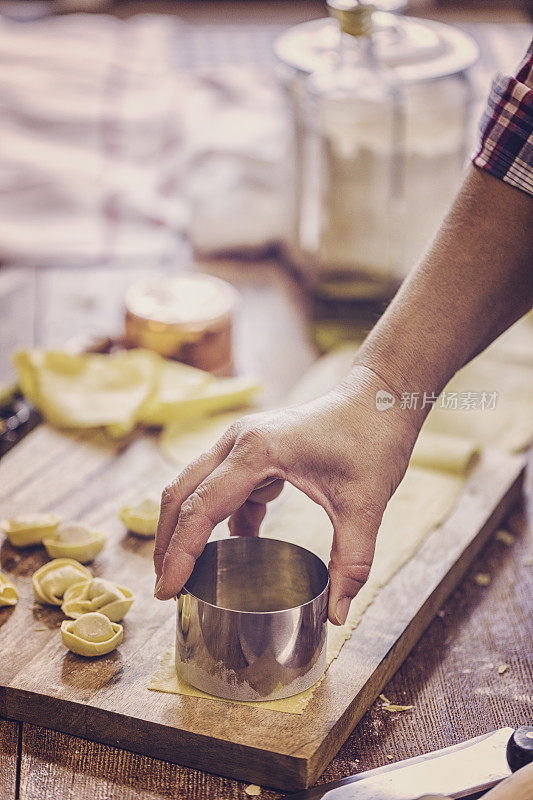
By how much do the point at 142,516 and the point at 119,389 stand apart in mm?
276

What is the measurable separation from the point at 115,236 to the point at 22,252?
0.15 meters

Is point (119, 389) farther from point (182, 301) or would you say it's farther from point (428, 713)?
point (428, 713)

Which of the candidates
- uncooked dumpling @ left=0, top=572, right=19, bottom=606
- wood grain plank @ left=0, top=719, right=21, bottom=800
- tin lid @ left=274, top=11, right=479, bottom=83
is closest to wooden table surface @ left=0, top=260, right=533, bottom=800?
wood grain plank @ left=0, top=719, right=21, bottom=800

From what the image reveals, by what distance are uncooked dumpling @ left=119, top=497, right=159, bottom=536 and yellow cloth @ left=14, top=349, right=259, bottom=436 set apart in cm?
18

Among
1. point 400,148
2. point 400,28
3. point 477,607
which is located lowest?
point 477,607

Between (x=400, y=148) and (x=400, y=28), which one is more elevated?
(x=400, y=28)

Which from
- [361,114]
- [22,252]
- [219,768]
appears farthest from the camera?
[22,252]

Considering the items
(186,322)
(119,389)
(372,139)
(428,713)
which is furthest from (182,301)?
(428,713)

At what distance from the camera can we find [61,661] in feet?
2.34

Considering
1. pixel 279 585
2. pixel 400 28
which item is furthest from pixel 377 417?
pixel 400 28

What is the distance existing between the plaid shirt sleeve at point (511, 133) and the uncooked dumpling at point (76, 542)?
17.6 inches

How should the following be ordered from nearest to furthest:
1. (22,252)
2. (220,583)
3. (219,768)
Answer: (219,768), (220,583), (22,252)

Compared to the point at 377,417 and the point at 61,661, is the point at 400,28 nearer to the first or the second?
the point at 377,417

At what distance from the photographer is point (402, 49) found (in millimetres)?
1207
